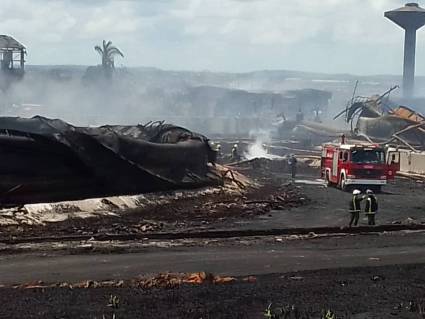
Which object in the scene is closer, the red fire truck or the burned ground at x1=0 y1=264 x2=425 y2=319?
the burned ground at x1=0 y1=264 x2=425 y2=319

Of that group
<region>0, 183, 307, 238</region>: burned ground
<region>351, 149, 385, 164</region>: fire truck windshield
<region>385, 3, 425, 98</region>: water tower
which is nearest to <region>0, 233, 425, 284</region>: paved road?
<region>0, 183, 307, 238</region>: burned ground

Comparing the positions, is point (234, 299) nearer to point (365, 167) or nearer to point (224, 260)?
point (224, 260)

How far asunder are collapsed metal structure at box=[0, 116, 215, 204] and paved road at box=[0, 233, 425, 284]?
18.4 feet

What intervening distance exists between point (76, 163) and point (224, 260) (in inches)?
316

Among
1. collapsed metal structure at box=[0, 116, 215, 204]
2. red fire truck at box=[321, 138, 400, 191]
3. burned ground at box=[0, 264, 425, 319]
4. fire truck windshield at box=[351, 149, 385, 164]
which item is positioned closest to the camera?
burned ground at box=[0, 264, 425, 319]

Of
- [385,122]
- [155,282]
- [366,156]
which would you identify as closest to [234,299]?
[155,282]

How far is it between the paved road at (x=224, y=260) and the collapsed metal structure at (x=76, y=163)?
562cm

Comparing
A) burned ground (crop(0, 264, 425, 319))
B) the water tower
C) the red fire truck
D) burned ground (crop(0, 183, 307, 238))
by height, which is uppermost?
the water tower

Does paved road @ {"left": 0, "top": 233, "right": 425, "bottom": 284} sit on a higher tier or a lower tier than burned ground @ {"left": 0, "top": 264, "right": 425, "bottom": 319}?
lower

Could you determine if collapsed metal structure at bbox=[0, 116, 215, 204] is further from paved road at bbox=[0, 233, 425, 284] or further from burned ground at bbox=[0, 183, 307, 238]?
paved road at bbox=[0, 233, 425, 284]

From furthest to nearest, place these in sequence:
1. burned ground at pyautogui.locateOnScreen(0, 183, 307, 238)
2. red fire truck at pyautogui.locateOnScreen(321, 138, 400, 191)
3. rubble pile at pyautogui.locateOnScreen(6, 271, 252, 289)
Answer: red fire truck at pyautogui.locateOnScreen(321, 138, 400, 191), burned ground at pyautogui.locateOnScreen(0, 183, 307, 238), rubble pile at pyautogui.locateOnScreen(6, 271, 252, 289)

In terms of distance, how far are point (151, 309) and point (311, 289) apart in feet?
9.48

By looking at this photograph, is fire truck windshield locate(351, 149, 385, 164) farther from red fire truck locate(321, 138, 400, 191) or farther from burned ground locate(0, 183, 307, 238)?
burned ground locate(0, 183, 307, 238)

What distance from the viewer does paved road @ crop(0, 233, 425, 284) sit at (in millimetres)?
14352
